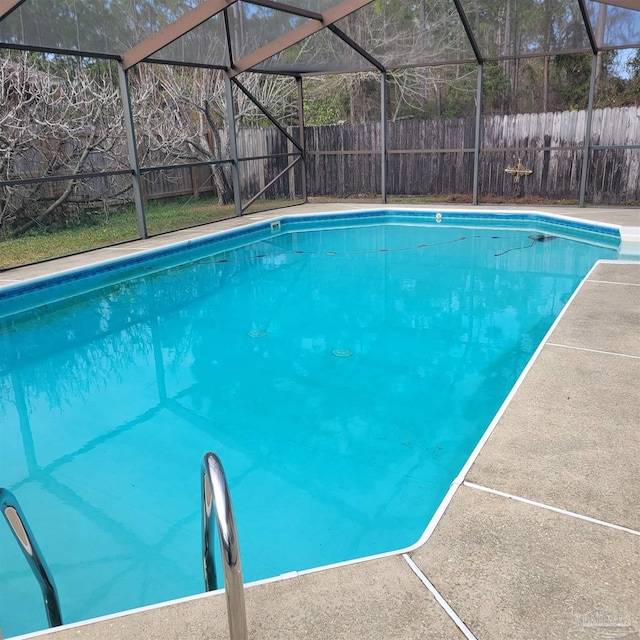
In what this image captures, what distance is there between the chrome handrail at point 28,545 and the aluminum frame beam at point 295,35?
8.55 m

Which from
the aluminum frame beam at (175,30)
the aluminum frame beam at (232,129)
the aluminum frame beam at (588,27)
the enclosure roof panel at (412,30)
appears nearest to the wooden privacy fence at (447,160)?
the aluminum frame beam at (588,27)

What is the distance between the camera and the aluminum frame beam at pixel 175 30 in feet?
25.0

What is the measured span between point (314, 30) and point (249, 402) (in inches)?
283

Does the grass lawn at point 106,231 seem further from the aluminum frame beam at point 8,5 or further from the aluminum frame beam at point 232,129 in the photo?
the aluminum frame beam at point 8,5

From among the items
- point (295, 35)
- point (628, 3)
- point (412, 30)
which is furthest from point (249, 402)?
point (412, 30)

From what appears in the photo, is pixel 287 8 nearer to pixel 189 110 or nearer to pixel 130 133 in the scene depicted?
pixel 130 133

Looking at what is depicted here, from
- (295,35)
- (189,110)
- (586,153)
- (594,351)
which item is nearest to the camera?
(594,351)

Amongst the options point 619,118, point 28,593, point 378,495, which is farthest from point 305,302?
point 619,118

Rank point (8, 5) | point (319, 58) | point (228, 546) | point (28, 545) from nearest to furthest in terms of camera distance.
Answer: point (228, 546)
point (28, 545)
point (8, 5)
point (319, 58)

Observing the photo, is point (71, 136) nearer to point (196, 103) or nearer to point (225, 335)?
point (196, 103)

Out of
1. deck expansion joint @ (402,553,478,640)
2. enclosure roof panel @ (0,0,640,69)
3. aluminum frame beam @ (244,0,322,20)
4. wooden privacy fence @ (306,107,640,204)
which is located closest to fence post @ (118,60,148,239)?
enclosure roof panel @ (0,0,640,69)

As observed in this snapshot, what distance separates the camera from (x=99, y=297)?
6879 mm

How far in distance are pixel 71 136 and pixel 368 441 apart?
869cm

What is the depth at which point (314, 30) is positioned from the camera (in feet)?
30.1
